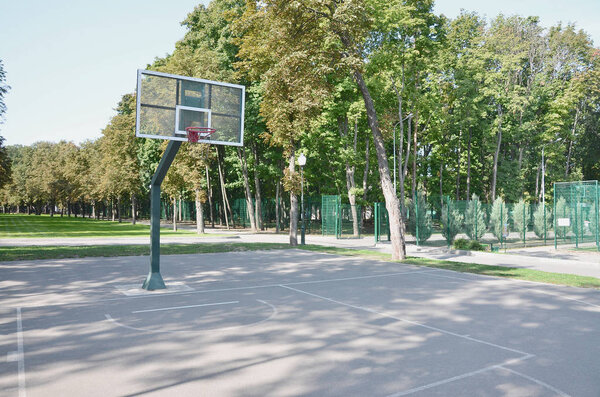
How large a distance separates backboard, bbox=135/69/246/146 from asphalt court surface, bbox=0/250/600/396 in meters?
4.09

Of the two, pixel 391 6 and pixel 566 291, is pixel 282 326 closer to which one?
pixel 566 291

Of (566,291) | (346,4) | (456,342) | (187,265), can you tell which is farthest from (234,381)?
(346,4)

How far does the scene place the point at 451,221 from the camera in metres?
23.6

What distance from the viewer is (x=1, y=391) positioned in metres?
4.65

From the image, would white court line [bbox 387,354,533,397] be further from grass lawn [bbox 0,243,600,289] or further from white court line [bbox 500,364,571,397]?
grass lawn [bbox 0,243,600,289]

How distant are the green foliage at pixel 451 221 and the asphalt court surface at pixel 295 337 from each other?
10937mm

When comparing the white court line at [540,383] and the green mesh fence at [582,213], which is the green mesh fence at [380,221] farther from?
the white court line at [540,383]

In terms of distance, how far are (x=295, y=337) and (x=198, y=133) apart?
7172 mm

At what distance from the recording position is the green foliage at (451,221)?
23.1 meters

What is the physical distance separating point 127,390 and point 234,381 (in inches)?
45.4

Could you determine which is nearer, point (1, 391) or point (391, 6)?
point (1, 391)

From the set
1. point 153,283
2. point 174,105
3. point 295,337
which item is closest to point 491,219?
point 174,105

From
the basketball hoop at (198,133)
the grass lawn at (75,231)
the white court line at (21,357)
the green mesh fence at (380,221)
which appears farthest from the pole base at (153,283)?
the grass lawn at (75,231)

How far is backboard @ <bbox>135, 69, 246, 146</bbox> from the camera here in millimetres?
11234
